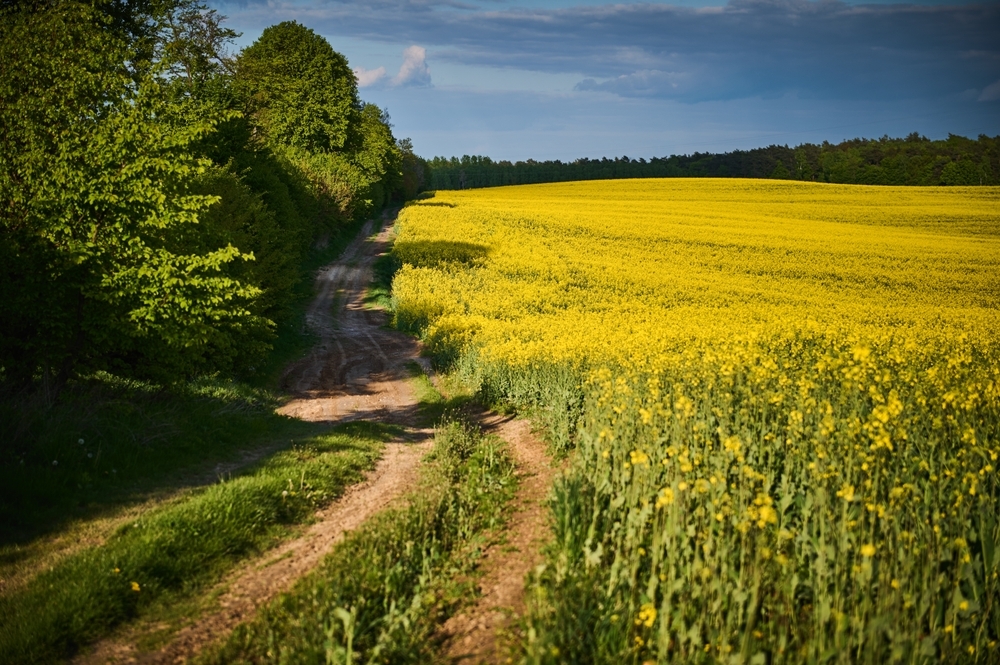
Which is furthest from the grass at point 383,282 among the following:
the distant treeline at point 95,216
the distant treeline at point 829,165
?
the distant treeline at point 829,165

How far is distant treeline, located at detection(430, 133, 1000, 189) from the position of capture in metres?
88.9

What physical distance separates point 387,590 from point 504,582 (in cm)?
112

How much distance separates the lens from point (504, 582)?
6.85m

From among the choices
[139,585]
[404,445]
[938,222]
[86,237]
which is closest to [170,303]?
[86,237]

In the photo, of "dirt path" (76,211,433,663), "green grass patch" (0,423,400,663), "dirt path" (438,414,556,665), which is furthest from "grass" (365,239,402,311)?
"dirt path" (438,414,556,665)

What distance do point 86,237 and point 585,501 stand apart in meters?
10.3

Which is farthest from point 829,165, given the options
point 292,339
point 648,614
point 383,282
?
point 648,614

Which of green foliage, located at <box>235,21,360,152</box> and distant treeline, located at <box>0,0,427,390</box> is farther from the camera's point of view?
green foliage, located at <box>235,21,360,152</box>

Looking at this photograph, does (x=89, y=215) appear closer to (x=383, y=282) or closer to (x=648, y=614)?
(x=648, y=614)

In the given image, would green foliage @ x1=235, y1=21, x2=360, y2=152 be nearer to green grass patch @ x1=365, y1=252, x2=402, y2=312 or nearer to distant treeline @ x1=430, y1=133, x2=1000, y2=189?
green grass patch @ x1=365, y1=252, x2=402, y2=312

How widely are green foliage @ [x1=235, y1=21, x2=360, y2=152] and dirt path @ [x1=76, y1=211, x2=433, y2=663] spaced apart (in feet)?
47.7

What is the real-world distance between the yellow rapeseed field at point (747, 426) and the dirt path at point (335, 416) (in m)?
2.09

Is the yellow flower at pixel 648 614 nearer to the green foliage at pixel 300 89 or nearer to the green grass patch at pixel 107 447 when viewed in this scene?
the green grass patch at pixel 107 447

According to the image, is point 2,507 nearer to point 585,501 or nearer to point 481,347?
point 585,501
